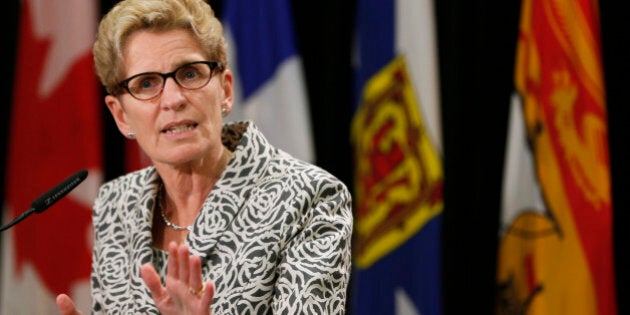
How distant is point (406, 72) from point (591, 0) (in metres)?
0.60

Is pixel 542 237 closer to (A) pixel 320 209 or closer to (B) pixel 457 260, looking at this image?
(B) pixel 457 260

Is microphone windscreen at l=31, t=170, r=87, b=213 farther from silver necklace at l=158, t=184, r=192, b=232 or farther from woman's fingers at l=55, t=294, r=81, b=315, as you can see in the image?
silver necklace at l=158, t=184, r=192, b=232

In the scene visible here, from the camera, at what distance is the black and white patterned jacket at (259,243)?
1476 millimetres

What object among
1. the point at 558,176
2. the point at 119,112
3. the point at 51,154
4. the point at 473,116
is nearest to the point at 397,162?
the point at 473,116

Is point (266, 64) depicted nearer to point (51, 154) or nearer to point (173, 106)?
point (51, 154)

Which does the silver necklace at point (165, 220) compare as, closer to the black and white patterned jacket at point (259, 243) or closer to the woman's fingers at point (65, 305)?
the black and white patterned jacket at point (259, 243)

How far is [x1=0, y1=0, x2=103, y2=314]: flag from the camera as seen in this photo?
274 centimetres

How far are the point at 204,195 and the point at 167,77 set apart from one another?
26cm

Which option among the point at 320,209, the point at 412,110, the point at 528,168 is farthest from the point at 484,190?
the point at 320,209

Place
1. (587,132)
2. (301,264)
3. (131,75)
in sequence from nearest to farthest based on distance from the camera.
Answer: (301,264) < (131,75) < (587,132)

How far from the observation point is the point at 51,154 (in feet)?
9.14

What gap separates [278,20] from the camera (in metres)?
2.89

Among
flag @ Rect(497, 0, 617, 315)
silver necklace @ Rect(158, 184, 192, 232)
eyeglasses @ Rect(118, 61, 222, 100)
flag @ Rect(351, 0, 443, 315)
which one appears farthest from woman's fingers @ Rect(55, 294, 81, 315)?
flag @ Rect(497, 0, 617, 315)

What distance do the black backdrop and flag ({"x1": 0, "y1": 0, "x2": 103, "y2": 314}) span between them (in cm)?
A: 9
